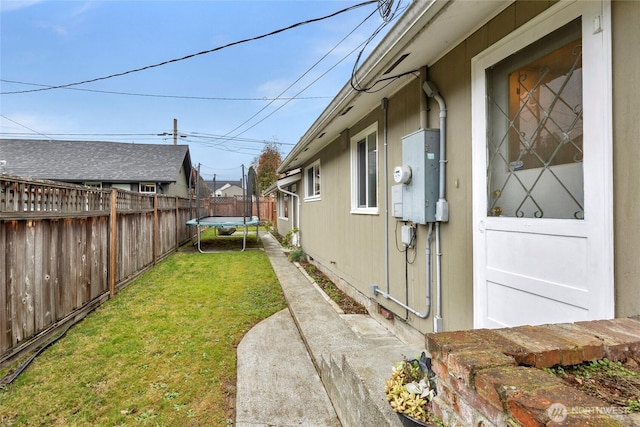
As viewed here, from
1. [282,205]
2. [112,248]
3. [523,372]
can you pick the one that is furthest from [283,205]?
[523,372]

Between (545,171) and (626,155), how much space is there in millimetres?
500

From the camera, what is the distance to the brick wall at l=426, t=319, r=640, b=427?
86 centimetres

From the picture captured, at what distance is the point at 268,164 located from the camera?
104 feet

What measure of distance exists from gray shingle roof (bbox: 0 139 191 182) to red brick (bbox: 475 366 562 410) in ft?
62.0

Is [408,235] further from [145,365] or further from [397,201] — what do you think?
[145,365]

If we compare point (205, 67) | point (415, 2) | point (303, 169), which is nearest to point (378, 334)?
point (415, 2)

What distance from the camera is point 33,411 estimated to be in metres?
2.41

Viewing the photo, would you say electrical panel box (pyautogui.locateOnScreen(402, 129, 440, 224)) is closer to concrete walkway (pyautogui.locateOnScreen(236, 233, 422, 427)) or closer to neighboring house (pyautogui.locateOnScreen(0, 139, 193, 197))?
concrete walkway (pyautogui.locateOnScreen(236, 233, 422, 427))

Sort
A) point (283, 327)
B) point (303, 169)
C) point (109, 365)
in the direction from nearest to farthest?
1. point (109, 365)
2. point (283, 327)
3. point (303, 169)

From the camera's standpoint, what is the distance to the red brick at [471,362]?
1.13 metres

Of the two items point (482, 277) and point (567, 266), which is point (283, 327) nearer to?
point (482, 277)

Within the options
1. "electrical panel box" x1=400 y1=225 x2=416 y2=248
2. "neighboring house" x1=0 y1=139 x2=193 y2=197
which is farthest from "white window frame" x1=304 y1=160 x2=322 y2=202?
"neighboring house" x1=0 y1=139 x2=193 y2=197

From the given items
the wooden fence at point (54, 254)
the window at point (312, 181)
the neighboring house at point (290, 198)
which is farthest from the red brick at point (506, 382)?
the neighboring house at point (290, 198)

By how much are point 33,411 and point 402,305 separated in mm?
3206
